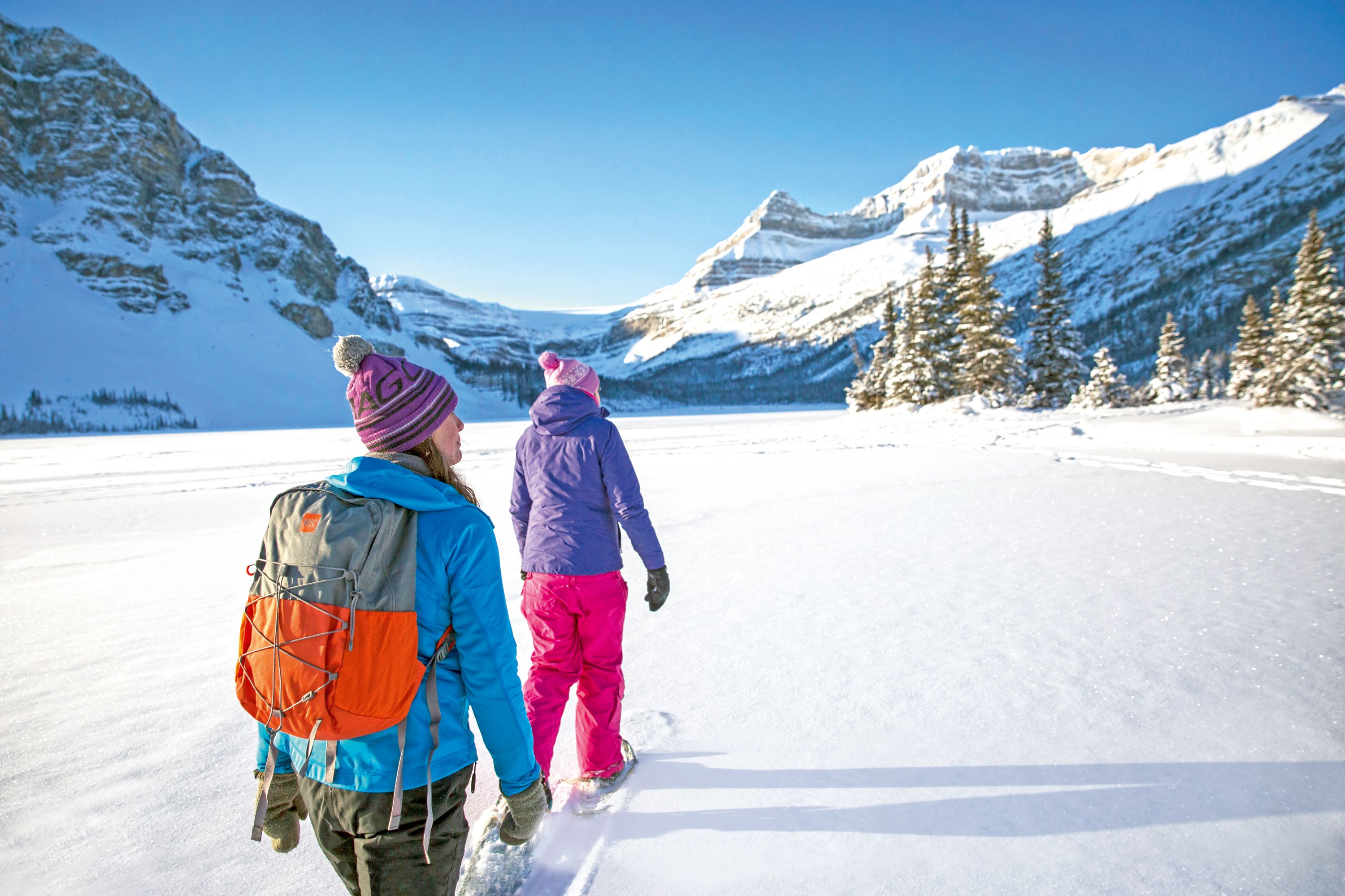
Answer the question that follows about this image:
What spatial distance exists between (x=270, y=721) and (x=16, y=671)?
406cm

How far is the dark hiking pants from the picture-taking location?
4.25ft

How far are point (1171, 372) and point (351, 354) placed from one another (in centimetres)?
4519

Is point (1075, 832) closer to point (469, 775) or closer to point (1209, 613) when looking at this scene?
point (469, 775)

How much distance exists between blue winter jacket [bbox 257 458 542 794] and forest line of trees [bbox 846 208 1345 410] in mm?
23746

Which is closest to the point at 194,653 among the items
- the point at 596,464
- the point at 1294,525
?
the point at 596,464

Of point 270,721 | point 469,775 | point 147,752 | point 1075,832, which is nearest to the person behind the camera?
point 270,721

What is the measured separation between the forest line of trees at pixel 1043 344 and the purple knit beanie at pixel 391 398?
2355 centimetres

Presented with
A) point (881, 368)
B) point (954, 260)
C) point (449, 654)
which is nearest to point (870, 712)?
point (449, 654)

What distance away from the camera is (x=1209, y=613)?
3809 millimetres

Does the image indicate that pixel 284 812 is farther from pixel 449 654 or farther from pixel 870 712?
pixel 870 712

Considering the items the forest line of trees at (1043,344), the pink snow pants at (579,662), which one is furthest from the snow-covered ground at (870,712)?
the forest line of trees at (1043,344)

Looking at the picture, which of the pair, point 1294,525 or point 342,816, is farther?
point 1294,525

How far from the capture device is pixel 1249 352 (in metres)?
29.7

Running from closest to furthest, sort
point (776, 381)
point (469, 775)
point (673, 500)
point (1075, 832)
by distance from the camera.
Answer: point (469, 775) < point (1075, 832) < point (673, 500) < point (776, 381)
